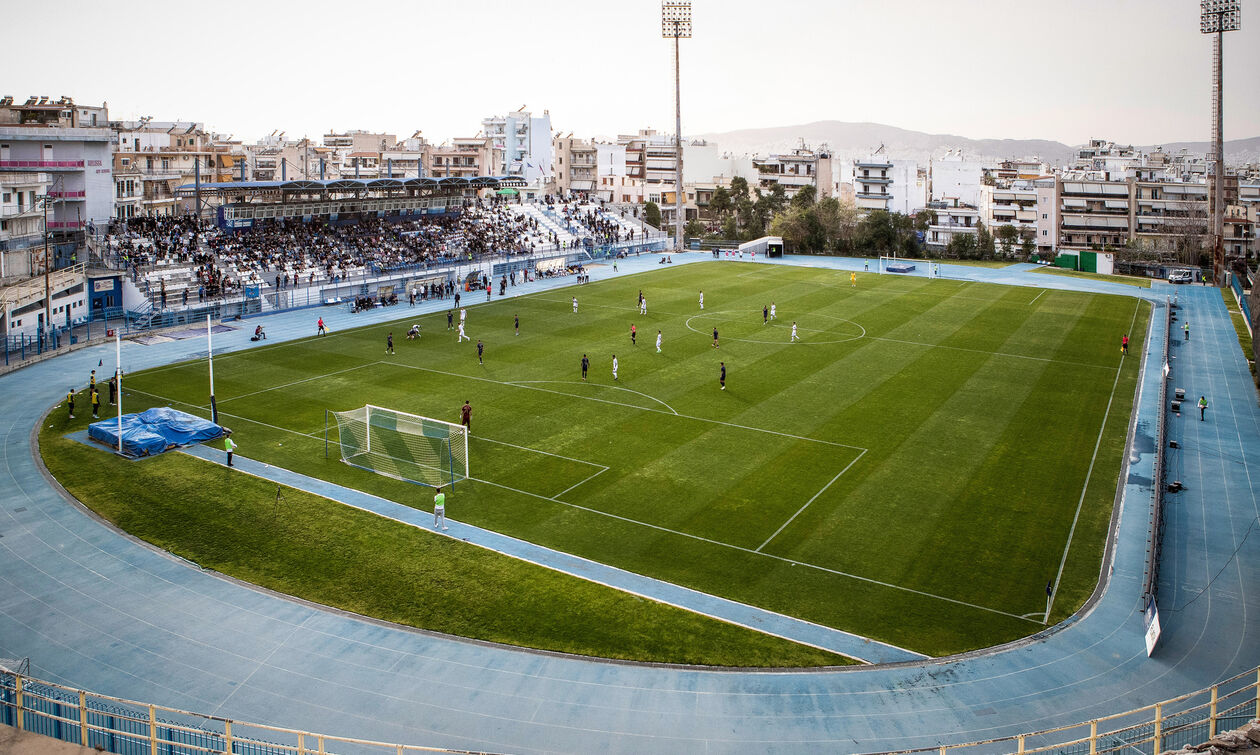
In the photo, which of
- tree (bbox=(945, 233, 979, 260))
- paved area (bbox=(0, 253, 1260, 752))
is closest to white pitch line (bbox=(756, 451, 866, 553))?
paved area (bbox=(0, 253, 1260, 752))

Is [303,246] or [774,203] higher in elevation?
[774,203]

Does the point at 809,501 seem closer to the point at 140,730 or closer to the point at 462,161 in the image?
the point at 140,730

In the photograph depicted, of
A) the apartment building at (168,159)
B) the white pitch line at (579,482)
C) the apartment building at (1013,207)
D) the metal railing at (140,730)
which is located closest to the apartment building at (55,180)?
the apartment building at (168,159)

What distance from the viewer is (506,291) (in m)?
66.6

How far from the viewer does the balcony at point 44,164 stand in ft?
183

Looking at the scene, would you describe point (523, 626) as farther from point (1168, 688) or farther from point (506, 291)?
point (506, 291)

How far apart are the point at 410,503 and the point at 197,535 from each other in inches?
219

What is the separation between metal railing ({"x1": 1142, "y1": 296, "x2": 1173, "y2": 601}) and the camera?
20.9 m

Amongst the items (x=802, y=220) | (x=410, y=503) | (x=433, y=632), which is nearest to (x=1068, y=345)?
(x=410, y=503)

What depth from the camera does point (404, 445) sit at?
30.1 meters

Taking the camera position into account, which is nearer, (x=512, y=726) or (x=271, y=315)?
(x=512, y=726)

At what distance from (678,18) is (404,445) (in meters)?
70.4

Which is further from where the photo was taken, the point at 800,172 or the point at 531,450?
the point at 800,172

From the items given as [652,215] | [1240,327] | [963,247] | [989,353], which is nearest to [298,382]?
[989,353]
